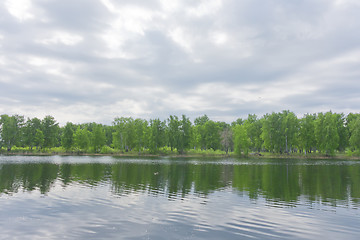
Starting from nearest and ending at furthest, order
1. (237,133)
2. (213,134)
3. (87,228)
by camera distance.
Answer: (87,228) < (237,133) < (213,134)

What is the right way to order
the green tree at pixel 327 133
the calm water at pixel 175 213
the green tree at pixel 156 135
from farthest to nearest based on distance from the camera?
the green tree at pixel 156 135, the green tree at pixel 327 133, the calm water at pixel 175 213

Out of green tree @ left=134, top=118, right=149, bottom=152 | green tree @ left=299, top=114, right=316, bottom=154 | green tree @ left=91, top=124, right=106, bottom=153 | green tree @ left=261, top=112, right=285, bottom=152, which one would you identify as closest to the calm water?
green tree @ left=261, top=112, right=285, bottom=152

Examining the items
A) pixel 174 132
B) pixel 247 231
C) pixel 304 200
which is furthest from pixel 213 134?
pixel 247 231

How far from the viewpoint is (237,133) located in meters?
126

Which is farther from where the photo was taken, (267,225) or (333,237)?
(267,225)

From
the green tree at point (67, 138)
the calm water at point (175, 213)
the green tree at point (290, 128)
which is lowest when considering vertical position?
the calm water at point (175, 213)

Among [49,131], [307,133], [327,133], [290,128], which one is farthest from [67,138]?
[327,133]

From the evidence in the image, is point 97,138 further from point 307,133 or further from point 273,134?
point 307,133

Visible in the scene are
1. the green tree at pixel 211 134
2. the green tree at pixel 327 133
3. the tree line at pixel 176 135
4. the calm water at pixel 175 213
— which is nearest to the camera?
the calm water at pixel 175 213

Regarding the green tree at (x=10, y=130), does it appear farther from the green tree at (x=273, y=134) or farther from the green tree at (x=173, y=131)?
the green tree at (x=273, y=134)

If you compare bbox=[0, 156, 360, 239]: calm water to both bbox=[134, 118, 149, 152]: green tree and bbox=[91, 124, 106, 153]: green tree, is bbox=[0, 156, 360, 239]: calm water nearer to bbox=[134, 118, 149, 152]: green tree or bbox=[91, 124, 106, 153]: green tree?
bbox=[134, 118, 149, 152]: green tree

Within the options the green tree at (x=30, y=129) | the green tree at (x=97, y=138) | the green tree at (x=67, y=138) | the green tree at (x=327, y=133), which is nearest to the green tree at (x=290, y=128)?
the green tree at (x=327, y=133)

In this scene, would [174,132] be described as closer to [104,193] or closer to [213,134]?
[213,134]

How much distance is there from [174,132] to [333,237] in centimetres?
12478
